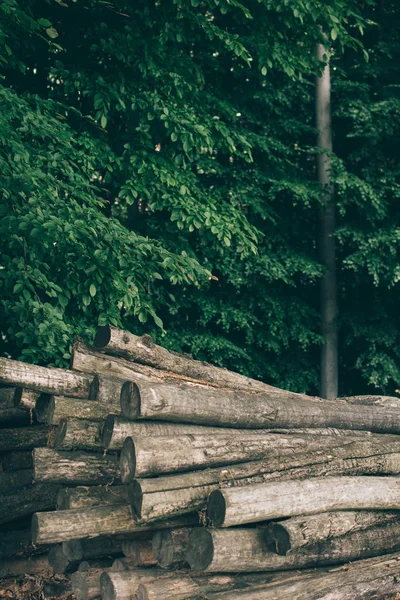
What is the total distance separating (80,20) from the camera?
13172mm

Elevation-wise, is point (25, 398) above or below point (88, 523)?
above

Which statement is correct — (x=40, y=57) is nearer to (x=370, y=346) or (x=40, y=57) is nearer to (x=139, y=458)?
(x=370, y=346)

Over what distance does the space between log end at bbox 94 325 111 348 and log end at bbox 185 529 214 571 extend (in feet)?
6.77

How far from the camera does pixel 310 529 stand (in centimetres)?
660

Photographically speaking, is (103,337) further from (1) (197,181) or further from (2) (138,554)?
(1) (197,181)

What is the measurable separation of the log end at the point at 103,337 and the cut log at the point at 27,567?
7.08 ft

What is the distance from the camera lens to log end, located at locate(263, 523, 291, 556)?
6449mm

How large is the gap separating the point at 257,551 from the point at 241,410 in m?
1.28

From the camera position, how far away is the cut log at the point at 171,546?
6.50m

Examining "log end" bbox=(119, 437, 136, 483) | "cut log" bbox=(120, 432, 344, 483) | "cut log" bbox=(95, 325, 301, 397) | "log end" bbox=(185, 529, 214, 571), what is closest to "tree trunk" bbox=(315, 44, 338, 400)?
"cut log" bbox=(95, 325, 301, 397)

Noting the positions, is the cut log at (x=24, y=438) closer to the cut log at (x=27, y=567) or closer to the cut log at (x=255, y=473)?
the cut log at (x=27, y=567)

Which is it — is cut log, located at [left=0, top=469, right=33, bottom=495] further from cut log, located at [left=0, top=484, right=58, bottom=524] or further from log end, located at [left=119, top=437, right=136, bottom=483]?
log end, located at [left=119, top=437, right=136, bottom=483]

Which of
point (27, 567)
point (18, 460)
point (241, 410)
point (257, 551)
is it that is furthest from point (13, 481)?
point (257, 551)

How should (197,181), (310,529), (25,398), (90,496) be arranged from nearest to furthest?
1. (310,529)
2. (90,496)
3. (25,398)
4. (197,181)
